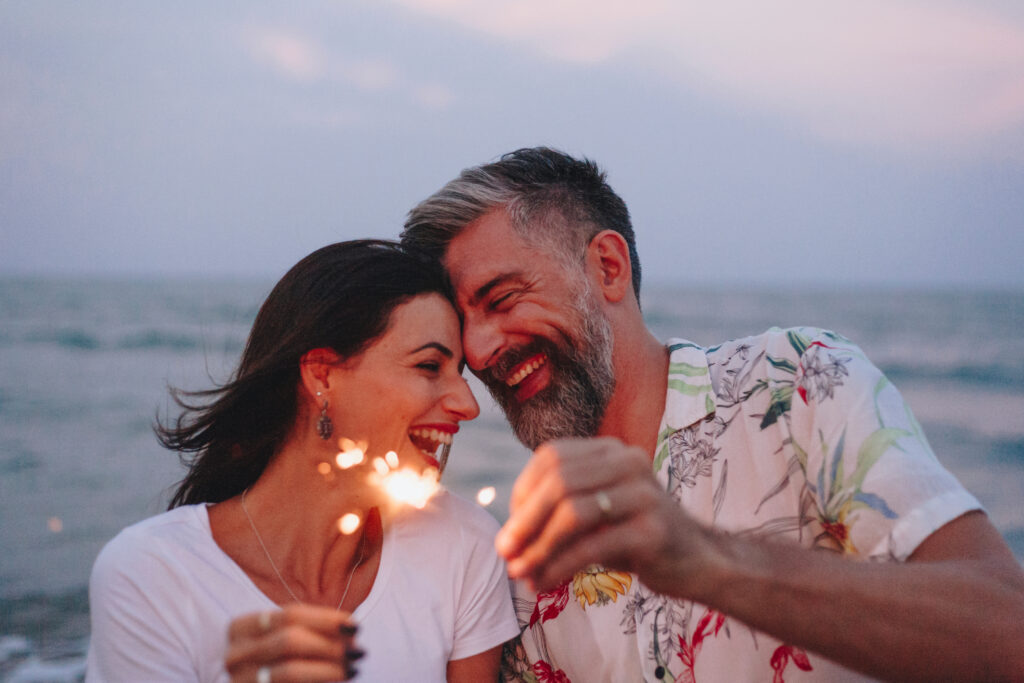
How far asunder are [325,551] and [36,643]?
484 centimetres

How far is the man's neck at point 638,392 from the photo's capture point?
12.1 ft

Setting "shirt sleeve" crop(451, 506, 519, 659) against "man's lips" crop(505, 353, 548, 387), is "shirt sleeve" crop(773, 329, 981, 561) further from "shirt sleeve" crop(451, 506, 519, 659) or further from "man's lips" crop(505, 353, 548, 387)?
"shirt sleeve" crop(451, 506, 519, 659)

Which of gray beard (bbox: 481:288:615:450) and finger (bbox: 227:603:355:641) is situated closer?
finger (bbox: 227:603:355:641)

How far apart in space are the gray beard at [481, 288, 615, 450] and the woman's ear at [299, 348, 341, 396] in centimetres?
80

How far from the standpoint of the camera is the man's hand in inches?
64.9

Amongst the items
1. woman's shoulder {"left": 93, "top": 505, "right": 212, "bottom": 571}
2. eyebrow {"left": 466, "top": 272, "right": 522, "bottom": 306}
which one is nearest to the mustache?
eyebrow {"left": 466, "top": 272, "right": 522, "bottom": 306}

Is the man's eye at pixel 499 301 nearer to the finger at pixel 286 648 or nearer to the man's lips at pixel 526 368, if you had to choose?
the man's lips at pixel 526 368

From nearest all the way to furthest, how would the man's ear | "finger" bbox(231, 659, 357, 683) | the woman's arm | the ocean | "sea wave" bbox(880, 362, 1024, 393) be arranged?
"finger" bbox(231, 659, 357, 683)
the woman's arm
the man's ear
the ocean
"sea wave" bbox(880, 362, 1024, 393)

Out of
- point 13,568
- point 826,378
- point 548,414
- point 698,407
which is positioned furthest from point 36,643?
point 826,378

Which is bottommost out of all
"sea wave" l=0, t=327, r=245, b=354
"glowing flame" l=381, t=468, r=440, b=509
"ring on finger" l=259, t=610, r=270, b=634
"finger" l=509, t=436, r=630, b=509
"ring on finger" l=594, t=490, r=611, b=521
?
"sea wave" l=0, t=327, r=245, b=354

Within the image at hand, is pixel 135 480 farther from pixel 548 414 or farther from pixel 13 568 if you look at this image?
pixel 548 414

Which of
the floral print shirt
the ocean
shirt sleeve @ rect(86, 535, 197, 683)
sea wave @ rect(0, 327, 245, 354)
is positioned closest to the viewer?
the floral print shirt

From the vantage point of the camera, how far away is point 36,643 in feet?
21.9

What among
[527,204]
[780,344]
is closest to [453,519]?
[527,204]
